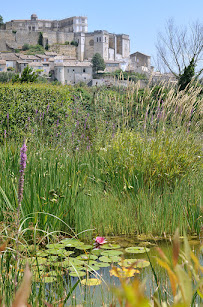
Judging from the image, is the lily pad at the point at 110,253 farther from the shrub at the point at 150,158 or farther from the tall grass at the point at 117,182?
the shrub at the point at 150,158

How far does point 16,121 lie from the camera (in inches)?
316

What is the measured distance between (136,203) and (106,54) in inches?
3247

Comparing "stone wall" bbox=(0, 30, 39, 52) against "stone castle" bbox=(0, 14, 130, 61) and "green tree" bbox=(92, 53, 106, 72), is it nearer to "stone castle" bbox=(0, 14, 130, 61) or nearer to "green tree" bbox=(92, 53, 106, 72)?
"stone castle" bbox=(0, 14, 130, 61)

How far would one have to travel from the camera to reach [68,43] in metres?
85.8

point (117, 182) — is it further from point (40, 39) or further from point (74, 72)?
point (40, 39)

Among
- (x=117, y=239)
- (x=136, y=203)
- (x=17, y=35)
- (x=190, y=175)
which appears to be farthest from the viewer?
(x=17, y=35)

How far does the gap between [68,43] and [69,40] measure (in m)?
1.78

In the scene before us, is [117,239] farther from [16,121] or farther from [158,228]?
[16,121]

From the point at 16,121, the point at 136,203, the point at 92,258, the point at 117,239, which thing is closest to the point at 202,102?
the point at 136,203

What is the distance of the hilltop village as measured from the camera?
74.4m

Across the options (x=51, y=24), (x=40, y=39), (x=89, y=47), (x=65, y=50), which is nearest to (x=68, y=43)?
(x=65, y=50)

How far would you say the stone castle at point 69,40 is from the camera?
82062 mm

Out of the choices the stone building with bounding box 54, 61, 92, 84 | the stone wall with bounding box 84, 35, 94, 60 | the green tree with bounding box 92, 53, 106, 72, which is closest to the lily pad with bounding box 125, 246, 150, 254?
the stone building with bounding box 54, 61, 92, 84

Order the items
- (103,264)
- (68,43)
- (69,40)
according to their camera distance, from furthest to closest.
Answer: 1. (69,40)
2. (68,43)
3. (103,264)
